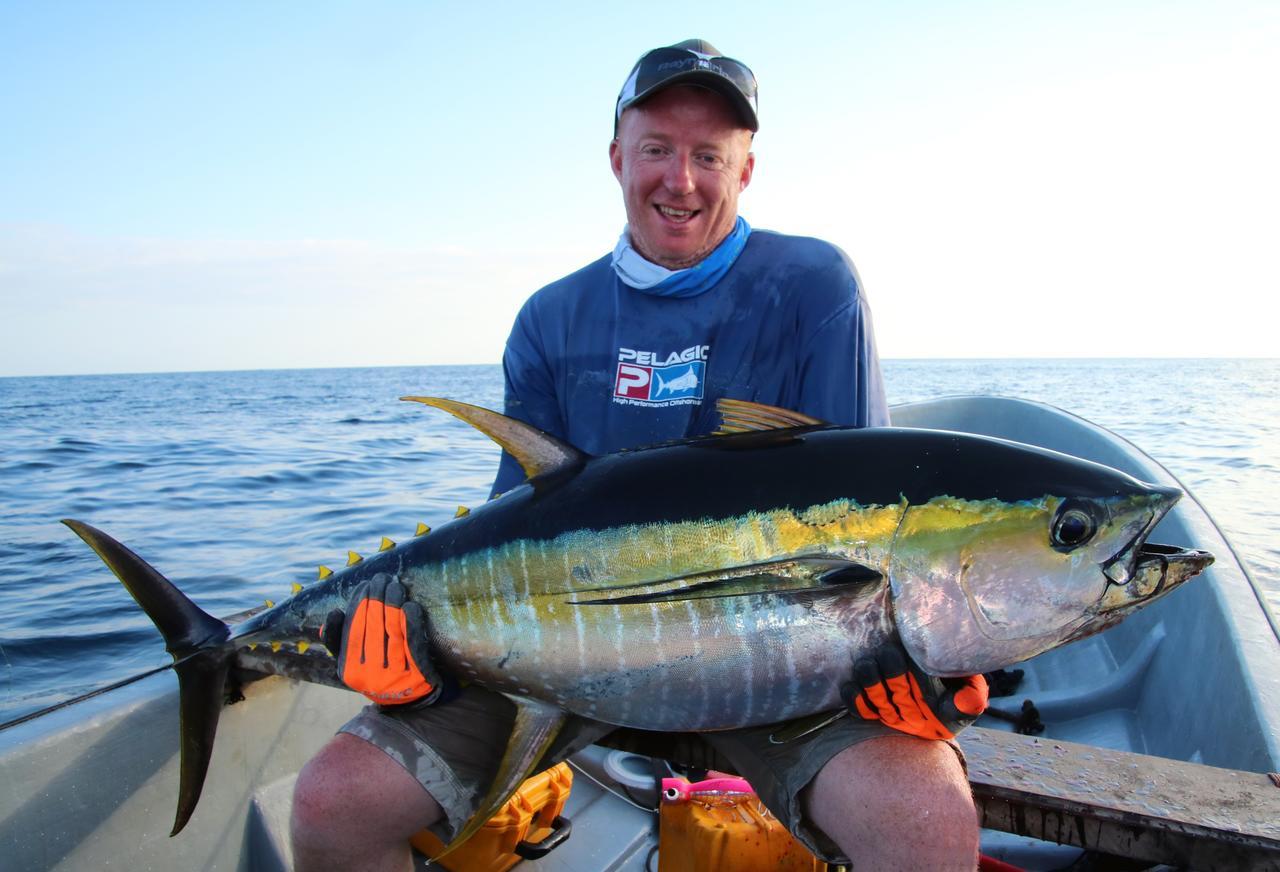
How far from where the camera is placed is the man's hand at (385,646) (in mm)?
1914

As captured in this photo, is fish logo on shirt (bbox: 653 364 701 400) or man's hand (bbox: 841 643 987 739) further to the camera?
fish logo on shirt (bbox: 653 364 701 400)

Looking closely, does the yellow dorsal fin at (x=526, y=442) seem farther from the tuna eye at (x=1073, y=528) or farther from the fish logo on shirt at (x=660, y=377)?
the tuna eye at (x=1073, y=528)

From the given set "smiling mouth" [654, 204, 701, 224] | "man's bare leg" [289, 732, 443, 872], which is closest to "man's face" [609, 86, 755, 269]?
"smiling mouth" [654, 204, 701, 224]

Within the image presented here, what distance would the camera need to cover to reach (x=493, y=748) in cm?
208

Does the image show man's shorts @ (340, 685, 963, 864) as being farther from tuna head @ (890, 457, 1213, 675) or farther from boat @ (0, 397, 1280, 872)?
boat @ (0, 397, 1280, 872)

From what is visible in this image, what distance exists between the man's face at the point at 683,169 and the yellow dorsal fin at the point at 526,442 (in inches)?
41.3

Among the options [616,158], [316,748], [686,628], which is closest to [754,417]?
[686,628]

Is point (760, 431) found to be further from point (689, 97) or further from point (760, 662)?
point (689, 97)

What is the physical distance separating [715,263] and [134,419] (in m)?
24.7

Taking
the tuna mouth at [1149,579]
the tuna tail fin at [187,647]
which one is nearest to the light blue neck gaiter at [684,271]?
the tuna mouth at [1149,579]

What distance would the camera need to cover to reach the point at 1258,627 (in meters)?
2.64

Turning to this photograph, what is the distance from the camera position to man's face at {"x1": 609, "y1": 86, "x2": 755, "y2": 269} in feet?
8.78

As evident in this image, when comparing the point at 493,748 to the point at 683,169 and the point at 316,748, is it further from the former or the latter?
the point at 683,169

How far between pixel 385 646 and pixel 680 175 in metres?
1.74
